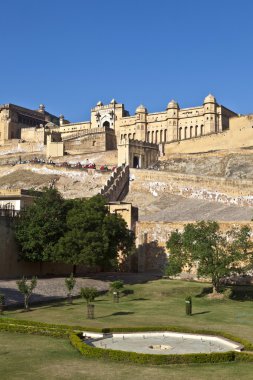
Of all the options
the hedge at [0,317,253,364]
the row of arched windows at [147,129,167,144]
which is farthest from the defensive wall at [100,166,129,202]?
the hedge at [0,317,253,364]

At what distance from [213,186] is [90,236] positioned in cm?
1908

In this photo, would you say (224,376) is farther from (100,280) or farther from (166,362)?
(100,280)

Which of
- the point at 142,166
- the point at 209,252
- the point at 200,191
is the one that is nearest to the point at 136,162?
the point at 142,166

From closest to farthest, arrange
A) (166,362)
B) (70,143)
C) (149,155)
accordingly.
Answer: (166,362)
(149,155)
(70,143)

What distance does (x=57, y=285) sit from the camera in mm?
26219

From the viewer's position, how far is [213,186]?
4522 centimetres

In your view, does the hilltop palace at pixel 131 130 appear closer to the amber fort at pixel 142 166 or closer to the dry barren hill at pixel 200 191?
the amber fort at pixel 142 166

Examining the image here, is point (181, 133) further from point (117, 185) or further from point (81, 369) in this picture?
point (81, 369)

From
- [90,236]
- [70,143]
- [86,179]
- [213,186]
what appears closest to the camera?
[90,236]

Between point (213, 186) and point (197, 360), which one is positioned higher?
point (213, 186)

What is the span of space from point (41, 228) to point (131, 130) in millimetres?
44469

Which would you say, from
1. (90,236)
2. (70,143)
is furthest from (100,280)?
(70,143)

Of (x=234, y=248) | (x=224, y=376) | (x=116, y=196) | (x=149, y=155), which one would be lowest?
(x=224, y=376)

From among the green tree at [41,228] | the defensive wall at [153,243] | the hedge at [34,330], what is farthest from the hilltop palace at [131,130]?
the hedge at [34,330]
